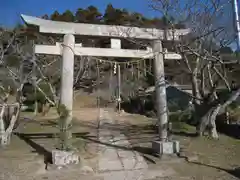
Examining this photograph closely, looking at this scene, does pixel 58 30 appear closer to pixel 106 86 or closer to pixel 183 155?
pixel 183 155

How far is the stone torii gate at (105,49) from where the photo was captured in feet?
18.7

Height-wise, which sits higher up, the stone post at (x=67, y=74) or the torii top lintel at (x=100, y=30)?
the torii top lintel at (x=100, y=30)

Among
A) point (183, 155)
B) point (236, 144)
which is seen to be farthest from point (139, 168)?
point (236, 144)

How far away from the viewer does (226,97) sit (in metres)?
7.66

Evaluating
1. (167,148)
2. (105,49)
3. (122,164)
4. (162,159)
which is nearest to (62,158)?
(122,164)

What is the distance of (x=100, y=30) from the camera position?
6145mm

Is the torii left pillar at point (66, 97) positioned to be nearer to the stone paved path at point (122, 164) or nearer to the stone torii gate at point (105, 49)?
the stone torii gate at point (105, 49)

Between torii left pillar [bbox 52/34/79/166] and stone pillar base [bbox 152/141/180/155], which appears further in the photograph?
stone pillar base [bbox 152/141/180/155]

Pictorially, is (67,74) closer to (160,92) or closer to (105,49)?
(105,49)

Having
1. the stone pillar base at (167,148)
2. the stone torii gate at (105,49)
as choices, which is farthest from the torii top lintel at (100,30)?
the stone pillar base at (167,148)

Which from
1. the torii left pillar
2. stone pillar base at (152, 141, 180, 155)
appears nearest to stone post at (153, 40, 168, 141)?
stone pillar base at (152, 141, 180, 155)

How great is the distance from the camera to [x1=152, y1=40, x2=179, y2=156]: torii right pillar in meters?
5.90

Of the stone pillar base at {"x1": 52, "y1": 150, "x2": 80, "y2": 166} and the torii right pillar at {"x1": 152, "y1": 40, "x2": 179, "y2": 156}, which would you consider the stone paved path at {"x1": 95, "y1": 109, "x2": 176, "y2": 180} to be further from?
the stone pillar base at {"x1": 52, "y1": 150, "x2": 80, "y2": 166}

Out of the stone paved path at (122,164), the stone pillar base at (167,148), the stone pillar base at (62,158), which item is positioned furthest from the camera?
the stone pillar base at (167,148)
